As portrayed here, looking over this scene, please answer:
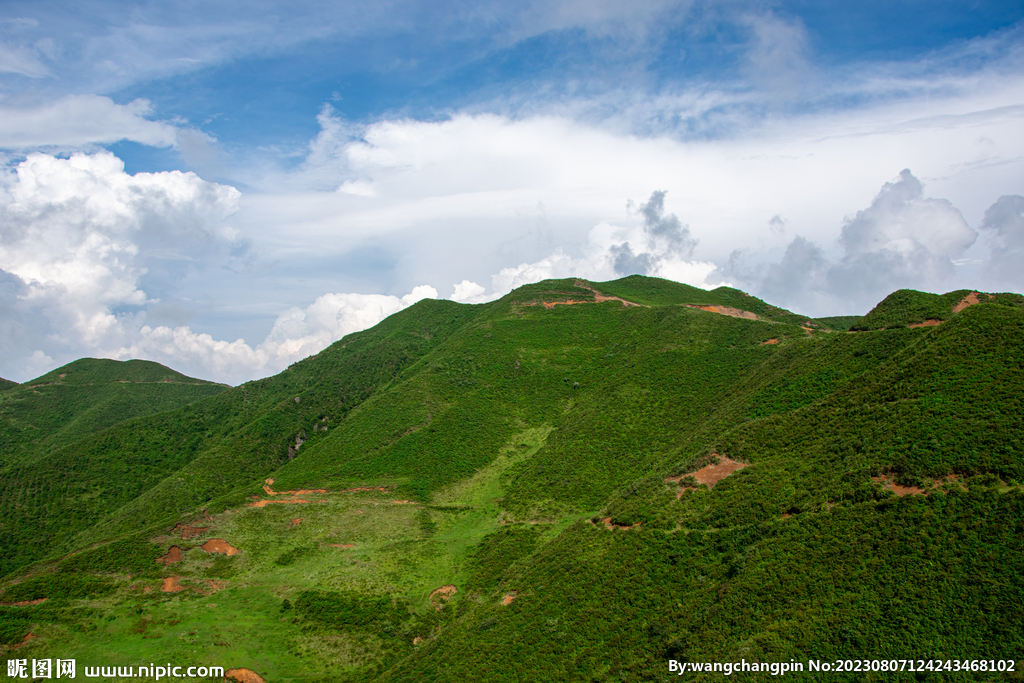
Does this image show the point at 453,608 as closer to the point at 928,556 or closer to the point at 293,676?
the point at 293,676

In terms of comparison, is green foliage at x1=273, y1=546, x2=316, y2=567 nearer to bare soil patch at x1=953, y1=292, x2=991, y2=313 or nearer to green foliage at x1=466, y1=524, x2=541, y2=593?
green foliage at x1=466, y1=524, x2=541, y2=593

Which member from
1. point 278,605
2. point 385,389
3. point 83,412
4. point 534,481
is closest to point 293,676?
point 278,605

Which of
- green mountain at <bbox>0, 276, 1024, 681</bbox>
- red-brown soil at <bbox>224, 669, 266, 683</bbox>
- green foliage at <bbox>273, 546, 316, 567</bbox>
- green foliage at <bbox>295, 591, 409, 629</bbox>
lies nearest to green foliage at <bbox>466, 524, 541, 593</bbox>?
green mountain at <bbox>0, 276, 1024, 681</bbox>

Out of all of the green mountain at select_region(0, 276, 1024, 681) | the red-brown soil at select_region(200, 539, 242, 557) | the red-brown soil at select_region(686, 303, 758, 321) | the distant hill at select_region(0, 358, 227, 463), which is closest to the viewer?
the green mountain at select_region(0, 276, 1024, 681)

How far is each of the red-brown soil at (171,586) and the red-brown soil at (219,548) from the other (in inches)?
139

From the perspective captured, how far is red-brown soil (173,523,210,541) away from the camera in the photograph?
4356 centimetres

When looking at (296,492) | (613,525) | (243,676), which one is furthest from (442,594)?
(296,492)

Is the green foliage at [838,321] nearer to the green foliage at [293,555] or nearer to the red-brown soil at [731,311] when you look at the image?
the red-brown soil at [731,311]

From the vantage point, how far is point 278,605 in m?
37.6

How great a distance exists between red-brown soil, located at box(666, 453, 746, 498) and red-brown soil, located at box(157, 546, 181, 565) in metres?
40.8

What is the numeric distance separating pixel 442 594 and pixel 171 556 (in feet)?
→ 77.1

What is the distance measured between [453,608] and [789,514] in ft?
82.1

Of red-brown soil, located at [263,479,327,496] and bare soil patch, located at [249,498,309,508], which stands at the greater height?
red-brown soil, located at [263,479,327,496]

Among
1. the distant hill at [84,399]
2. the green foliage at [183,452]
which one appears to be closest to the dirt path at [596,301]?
the green foliage at [183,452]
